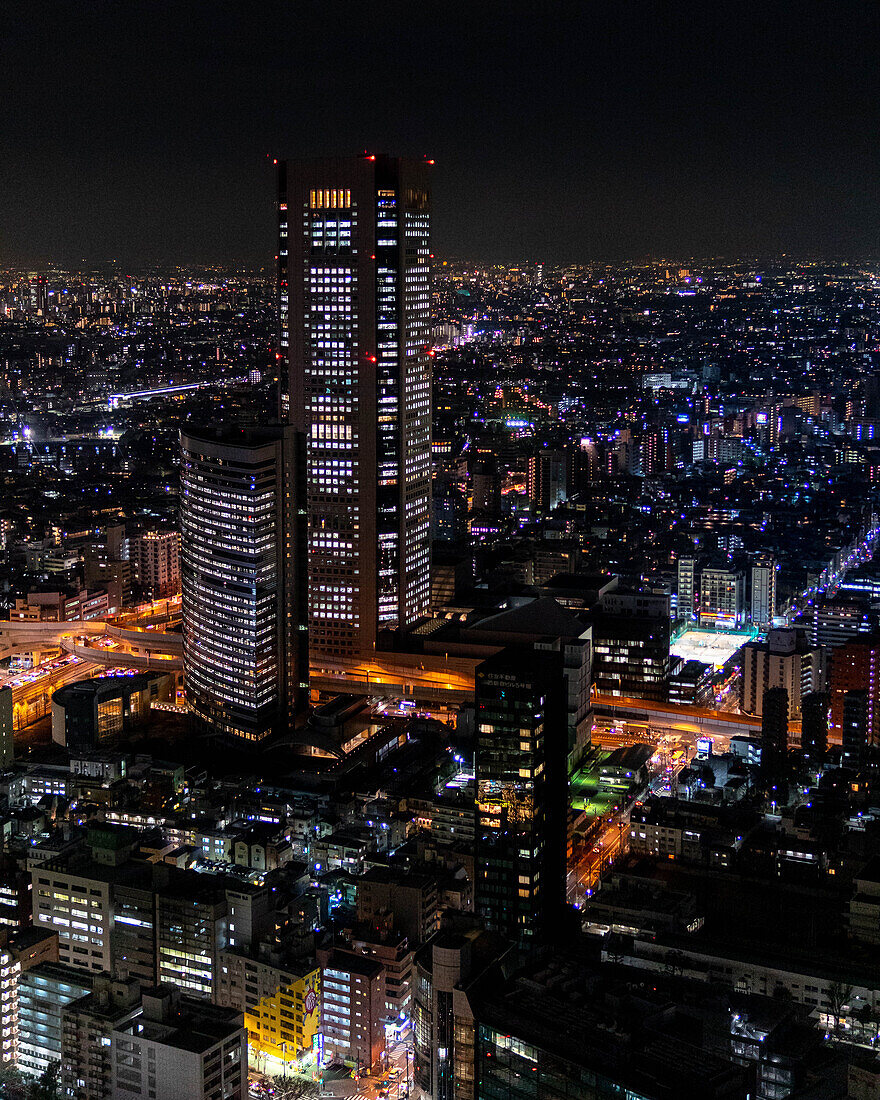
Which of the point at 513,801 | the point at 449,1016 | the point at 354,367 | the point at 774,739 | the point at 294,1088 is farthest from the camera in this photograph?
the point at 354,367

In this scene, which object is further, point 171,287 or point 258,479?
point 171,287

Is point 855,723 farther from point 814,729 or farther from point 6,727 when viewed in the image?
point 6,727

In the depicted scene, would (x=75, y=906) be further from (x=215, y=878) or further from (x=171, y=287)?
(x=171, y=287)

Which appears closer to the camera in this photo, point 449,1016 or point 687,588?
point 449,1016

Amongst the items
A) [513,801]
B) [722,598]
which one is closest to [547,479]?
[722,598]

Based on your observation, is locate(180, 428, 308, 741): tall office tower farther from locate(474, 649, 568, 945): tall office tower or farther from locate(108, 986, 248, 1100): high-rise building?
locate(108, 986, 248, 1100): high-rise building

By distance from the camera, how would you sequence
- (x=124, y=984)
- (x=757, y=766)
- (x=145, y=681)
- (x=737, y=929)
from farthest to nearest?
(x=145, y=681)
(x=757, y=766)
(x=737, y=929)
(x=124, y=984)

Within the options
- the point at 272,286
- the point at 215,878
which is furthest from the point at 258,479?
the point at 272,286
